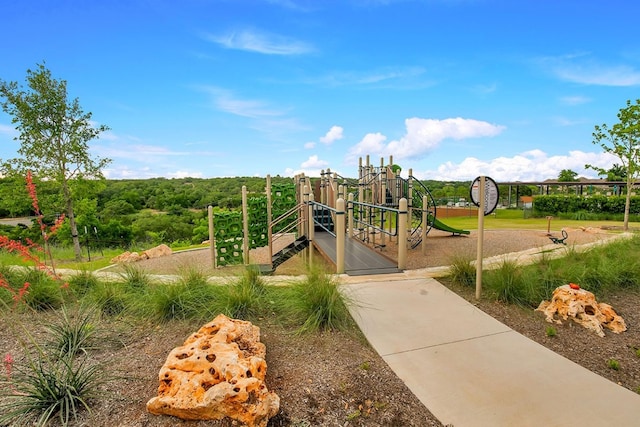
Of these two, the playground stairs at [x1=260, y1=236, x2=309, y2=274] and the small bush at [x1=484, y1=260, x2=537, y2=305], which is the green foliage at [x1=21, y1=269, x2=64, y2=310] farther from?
the small bush at [x1=484, y1=260, x2=537, y2=305]

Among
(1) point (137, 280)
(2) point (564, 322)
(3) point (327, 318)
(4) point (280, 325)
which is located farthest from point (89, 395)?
(2) point (564, 322)

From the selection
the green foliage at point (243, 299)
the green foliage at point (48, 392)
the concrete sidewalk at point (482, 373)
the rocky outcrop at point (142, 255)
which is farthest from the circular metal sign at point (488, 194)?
the rocky outcrop at point (142, 255)

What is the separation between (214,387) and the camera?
2.14m

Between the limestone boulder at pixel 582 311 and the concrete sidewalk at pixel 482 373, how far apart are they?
32.9 inches

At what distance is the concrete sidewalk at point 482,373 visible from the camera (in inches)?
92.4

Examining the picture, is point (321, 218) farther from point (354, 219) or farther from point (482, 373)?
point (482, 373)

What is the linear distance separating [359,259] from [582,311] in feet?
11.7

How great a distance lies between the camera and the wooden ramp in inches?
225

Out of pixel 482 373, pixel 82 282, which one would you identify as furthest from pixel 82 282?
pixel 482 373

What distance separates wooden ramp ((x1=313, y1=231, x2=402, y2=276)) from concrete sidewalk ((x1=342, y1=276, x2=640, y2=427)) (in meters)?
1.50

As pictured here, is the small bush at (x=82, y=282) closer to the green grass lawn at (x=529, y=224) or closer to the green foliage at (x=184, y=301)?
the green foliage at (x=184, y=301)

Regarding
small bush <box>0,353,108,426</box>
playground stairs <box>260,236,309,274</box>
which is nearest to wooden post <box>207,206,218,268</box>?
playground stairs <box>260,236,309,274</box>

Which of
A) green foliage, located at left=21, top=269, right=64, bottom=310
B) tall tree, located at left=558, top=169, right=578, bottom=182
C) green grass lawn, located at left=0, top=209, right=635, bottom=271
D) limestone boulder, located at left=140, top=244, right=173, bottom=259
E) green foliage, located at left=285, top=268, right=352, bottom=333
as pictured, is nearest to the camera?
green foliage, located at left=285, top=268, right=352, bottom=333

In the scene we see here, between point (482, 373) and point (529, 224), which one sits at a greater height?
point (482, 373)
